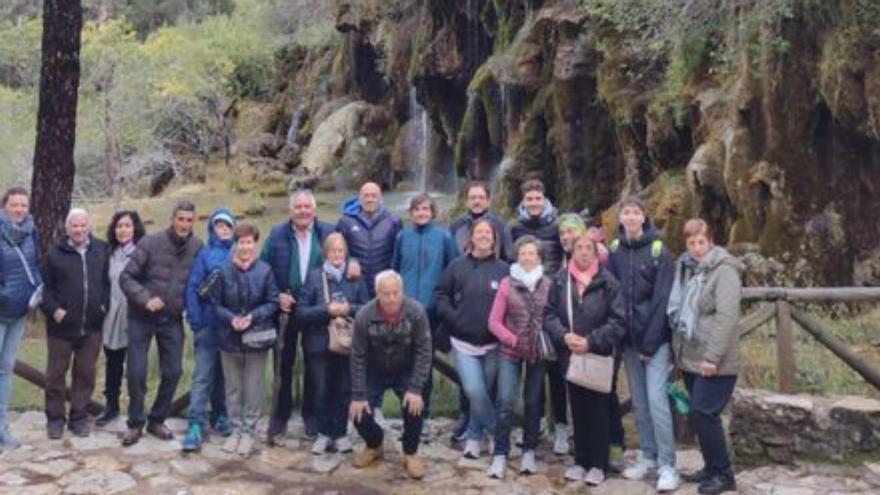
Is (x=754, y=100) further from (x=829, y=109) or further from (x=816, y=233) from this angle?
(x=816, y=233)

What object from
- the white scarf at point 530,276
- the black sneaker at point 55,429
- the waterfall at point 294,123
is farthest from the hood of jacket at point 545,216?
the waterfall at point 294,123

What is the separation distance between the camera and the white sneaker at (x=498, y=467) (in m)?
6.69

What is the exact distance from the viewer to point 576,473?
666 cm

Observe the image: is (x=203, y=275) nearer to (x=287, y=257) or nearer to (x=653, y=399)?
(x=287, y=257)

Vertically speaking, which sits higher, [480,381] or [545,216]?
[545,216]

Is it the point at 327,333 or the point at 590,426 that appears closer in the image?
the point at 590,426

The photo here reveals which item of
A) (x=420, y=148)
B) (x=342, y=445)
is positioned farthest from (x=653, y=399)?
(x=420, y=148)

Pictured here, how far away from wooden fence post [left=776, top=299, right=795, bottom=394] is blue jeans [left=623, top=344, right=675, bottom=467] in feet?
4.37

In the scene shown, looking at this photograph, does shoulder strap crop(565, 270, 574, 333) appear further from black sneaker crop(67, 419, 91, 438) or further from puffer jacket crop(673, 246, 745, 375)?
black sneaker crop(67, 419, 91, 438)

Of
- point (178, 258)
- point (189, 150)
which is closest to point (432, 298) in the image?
point (178, 258)

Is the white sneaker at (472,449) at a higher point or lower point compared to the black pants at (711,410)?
lower

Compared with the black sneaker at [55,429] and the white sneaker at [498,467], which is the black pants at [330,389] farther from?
the black sneaker at [55,429]

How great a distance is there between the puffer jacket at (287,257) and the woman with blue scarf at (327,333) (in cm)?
17

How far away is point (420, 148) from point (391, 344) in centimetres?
2552
